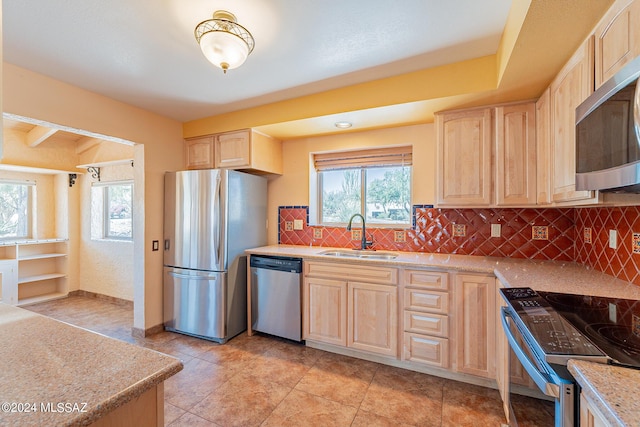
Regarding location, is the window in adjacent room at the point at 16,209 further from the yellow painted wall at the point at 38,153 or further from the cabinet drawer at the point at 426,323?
the cabinet drawer at the point at 426,323

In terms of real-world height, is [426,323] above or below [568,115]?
below

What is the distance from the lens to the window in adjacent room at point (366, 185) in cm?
286

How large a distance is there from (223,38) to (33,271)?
492 centimetres

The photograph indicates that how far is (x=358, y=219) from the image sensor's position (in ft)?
9.95

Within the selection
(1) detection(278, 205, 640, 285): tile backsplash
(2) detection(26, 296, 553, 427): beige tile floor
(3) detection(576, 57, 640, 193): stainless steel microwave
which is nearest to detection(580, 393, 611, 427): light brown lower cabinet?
(2) detection(26, 296, 553, 427): beige tile floor

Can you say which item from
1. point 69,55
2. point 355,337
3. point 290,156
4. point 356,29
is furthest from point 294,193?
point 69,55

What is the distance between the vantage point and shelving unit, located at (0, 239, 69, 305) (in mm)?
3715

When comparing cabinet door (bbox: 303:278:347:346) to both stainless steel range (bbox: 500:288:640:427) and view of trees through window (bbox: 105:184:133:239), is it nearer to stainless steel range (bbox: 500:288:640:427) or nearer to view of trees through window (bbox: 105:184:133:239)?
stainless steel range (bbox: 500:288:640:427)

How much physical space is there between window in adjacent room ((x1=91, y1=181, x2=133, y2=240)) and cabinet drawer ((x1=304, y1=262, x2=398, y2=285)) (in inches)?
122

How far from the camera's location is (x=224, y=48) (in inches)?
61.0

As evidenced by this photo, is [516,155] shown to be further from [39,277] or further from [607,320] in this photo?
[39,277]

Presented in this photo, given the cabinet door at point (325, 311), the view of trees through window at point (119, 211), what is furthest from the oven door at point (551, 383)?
the view of trees through window at point (119, 211)

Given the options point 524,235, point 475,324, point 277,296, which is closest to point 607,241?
point 524,235

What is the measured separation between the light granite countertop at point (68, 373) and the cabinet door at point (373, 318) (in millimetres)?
1770
